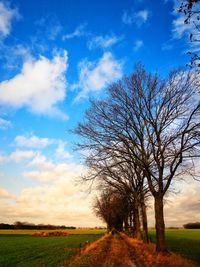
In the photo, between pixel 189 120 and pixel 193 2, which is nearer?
pixel 193 2

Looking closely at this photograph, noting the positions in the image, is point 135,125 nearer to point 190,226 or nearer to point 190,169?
point 190,169

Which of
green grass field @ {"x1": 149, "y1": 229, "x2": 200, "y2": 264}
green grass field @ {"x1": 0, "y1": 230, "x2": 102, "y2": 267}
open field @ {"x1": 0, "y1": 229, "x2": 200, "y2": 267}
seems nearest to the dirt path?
open field @ {"x1": 0, "y1": 229, "x2": 200, "y2": 267}

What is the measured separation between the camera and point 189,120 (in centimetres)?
1983

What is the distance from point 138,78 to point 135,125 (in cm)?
336

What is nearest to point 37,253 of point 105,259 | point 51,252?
point 51,252

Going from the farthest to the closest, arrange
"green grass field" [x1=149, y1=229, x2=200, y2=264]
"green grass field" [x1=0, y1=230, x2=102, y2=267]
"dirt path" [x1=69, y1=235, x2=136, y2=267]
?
"green grass field" [x1=149, y1=229, x2=200, y2=264]
"green grass field" [x1=0, y1=230, x2=102, y2=267]
"dirt path" [x1=69, y1=235, x2=136, y2=267]

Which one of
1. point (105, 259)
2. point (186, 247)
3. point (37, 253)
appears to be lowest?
point (105, 259)

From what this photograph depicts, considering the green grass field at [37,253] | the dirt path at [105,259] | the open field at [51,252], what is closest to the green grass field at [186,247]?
the open field at [51,252]

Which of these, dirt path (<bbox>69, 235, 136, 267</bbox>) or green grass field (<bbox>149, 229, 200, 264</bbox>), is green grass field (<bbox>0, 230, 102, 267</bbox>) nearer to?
dirt path (<bbox>69, 235, 136, 267</bbox>)

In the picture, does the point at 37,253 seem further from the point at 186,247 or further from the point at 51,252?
the point at 186,247

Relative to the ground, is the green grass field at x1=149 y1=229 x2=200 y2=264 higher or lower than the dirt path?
higher

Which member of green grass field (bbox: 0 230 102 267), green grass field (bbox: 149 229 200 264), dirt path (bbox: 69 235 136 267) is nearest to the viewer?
dirt path (bbox: 69 235 136 267)

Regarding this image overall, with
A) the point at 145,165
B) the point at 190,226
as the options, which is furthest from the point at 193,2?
the point at 190,226

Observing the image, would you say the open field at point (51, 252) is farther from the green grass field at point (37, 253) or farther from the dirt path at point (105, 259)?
the dirt path at point (105, 259)
